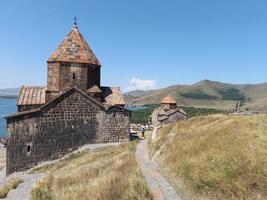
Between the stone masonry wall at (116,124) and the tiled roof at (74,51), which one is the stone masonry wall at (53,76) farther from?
the stone masonry wall at (116,124)

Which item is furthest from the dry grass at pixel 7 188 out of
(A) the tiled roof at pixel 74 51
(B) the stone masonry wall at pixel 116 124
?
(A) the tiled roof at pixel 74 51

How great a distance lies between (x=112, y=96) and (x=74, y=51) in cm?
444

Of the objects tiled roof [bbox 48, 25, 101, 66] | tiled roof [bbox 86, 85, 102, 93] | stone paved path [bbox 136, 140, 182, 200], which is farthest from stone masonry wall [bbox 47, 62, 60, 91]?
stone paved path [bbox 136, 140, 182, 200]

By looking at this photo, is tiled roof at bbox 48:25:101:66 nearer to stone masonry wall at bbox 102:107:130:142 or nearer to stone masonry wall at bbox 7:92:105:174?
stone masonry wall at bbox 7:92:105:174

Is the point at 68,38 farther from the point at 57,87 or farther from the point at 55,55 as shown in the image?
the point at 57,87

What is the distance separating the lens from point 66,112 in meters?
17.6

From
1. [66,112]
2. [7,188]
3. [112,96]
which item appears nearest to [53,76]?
[66,112]

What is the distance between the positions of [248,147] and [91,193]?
4420 millimetres

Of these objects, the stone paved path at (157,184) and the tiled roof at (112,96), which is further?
the tiled roof at (112,96)

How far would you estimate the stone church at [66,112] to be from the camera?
1634 centimetres

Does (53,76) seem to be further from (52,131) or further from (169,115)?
(169,115)

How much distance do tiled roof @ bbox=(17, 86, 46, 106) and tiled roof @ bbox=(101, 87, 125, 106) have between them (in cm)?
457

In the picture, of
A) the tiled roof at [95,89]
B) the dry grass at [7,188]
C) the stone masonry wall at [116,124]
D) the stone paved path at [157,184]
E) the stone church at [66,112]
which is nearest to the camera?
the stone paved path at [157,184]

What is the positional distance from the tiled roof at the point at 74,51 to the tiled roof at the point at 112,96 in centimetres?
234
